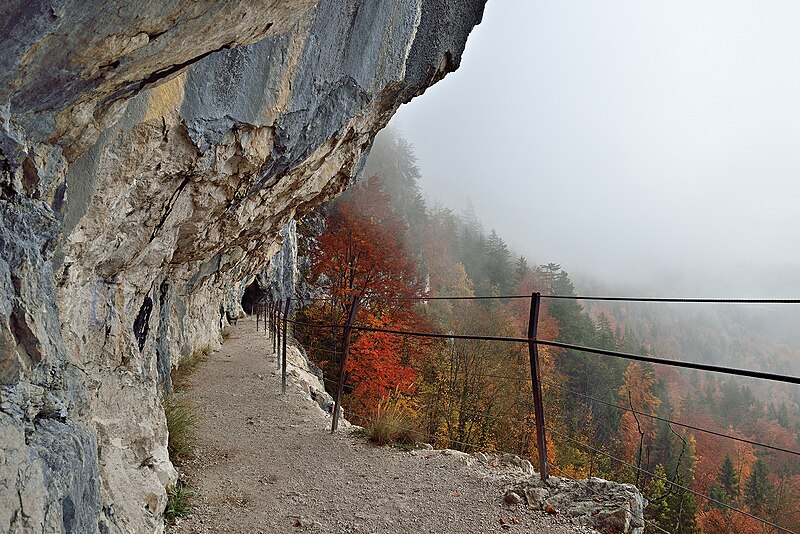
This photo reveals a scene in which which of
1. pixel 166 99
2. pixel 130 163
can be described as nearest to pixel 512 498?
pixel 130 163

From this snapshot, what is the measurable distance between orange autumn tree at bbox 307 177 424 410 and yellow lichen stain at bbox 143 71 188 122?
29.3ft

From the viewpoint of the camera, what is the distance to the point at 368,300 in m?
13.6

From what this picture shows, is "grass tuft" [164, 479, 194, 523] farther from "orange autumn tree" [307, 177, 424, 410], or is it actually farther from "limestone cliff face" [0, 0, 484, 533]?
"orange autumn tree" [307, 177, 424, 410]

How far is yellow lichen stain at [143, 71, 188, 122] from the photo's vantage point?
276cm

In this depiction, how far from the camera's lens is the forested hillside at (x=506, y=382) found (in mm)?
11938

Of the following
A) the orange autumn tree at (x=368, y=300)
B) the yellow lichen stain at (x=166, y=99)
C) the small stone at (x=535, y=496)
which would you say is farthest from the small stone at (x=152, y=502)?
the orange autumn tree at (x=368, y=300)

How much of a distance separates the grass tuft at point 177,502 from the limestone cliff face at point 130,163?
4.7 inches

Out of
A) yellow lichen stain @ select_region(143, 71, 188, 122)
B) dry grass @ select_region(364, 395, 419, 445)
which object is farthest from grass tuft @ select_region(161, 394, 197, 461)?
yellow lichen stain @ select_region(143, 71, 188, 122)

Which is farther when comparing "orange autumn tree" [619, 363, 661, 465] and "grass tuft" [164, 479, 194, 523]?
"orange autumn tree" [619, 363, 661, 465]

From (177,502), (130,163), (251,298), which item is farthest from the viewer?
(251,298)

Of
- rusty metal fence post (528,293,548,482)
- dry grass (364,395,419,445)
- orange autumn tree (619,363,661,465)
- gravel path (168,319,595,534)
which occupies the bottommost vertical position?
orange autumn tree (619,363,661,465)

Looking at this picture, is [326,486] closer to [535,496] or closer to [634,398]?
[535,496]

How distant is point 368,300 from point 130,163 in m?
11.0

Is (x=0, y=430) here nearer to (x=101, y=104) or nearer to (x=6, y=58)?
(x=6, y=58)
